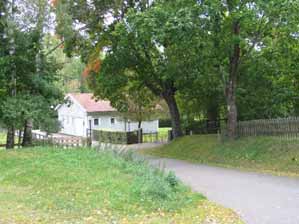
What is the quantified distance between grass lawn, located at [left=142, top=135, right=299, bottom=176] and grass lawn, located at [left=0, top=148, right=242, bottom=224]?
18.6ft

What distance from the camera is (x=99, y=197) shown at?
8320 millimetres

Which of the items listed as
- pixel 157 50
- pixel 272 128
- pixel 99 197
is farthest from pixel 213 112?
pixel 99 197

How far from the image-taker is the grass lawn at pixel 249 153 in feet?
49.5

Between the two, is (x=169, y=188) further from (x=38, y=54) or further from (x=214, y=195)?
(x=38, y=54)

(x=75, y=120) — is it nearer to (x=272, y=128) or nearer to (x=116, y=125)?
(x=116, y=125)

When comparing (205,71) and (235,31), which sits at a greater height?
(235,31)

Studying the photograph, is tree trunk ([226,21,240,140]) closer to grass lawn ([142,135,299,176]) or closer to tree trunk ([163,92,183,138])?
grass lawn ([142,135,299,176])

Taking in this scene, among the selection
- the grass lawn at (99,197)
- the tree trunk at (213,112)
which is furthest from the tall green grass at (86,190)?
the tree trunk at (213,112)

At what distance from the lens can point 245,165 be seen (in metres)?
16.4

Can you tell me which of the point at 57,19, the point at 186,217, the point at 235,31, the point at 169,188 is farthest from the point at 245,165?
the point at 57,19

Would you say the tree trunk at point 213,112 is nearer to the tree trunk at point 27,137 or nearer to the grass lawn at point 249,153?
the grass lawn at point 249,153

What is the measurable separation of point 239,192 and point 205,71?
35.8 ft

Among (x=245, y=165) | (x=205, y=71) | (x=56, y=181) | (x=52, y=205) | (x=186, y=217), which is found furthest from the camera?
(x=205, y=71)

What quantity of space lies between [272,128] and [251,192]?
803 centimetres
